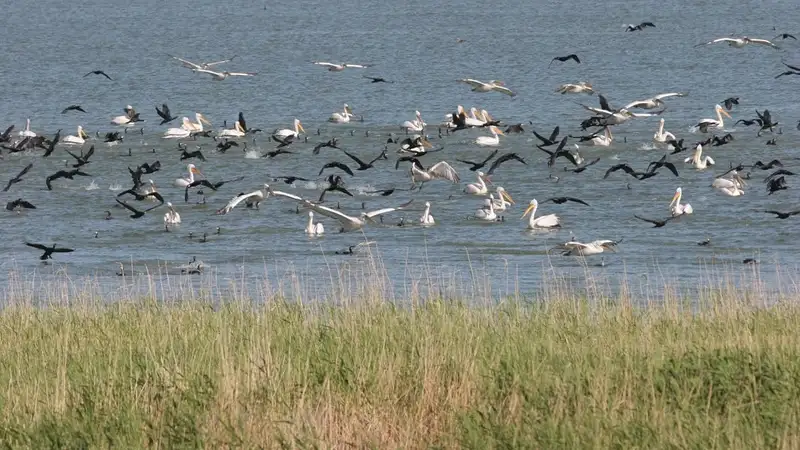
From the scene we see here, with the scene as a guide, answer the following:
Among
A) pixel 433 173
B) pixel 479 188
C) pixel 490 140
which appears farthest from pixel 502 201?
pixel 490 140

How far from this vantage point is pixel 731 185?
26094 millimetres

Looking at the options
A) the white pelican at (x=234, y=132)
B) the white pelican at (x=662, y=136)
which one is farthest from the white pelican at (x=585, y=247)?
the white pelican at (x=234, y=132)

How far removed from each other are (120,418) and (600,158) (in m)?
24.6

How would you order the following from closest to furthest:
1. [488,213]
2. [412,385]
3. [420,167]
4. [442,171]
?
[412,385]
[488,213]
[442,171]
[420,167]

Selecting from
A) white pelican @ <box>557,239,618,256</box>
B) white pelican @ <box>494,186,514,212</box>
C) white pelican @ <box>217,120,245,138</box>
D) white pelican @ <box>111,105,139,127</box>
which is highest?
white pelican @ <box>111,105,139,127</box>

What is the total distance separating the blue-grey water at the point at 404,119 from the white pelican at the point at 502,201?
0.34 meters

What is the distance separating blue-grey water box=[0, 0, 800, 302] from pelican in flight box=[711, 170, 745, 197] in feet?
0.84

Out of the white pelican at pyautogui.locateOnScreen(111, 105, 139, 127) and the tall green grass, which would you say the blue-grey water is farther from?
the tall green grass

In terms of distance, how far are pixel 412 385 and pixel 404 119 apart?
33.2 meters

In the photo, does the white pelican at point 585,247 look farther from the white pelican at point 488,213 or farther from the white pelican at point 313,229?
the white pelican at point 313,229

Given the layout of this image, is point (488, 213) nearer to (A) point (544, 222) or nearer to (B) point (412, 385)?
(A) point (544, 222)

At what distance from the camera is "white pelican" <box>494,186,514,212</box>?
83.6ft

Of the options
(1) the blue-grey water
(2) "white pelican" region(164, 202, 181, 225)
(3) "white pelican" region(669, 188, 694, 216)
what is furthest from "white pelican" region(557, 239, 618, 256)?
(2) "white pelican" region(164, 202, 181, 225)

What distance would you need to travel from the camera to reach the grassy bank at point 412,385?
725 centimetres
